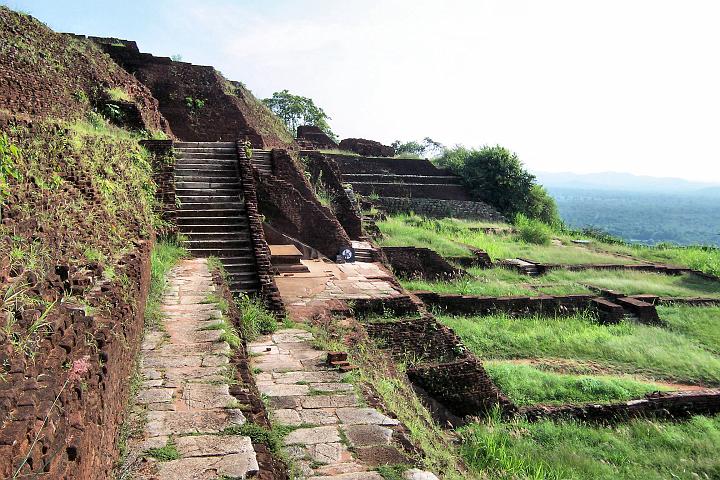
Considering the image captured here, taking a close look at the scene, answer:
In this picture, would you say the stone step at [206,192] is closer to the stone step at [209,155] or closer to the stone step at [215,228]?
the stone step at [215,228]

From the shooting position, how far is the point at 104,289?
378 centimetres

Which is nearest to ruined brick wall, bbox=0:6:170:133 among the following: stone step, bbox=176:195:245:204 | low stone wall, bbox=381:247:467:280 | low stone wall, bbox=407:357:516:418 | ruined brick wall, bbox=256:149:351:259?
stone step, bbox=176:195:245:204

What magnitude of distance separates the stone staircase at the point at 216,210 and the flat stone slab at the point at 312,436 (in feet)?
13.0

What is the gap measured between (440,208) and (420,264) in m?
11.3

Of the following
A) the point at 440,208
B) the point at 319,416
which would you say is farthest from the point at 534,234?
the point at 319,416

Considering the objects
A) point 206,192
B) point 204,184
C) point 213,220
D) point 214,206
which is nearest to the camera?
point 213,220

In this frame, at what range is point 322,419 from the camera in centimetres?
403

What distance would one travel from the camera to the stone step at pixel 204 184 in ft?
32.5

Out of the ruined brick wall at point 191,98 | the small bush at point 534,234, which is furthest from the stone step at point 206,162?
the small bush at point 534,234

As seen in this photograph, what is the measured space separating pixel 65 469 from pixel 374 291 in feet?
23.5

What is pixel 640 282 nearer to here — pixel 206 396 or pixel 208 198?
pixel 208 198

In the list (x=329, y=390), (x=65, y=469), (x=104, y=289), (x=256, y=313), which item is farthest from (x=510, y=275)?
(x=65, y=469)

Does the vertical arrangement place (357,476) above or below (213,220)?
below

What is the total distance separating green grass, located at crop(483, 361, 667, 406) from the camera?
7.62 metres
